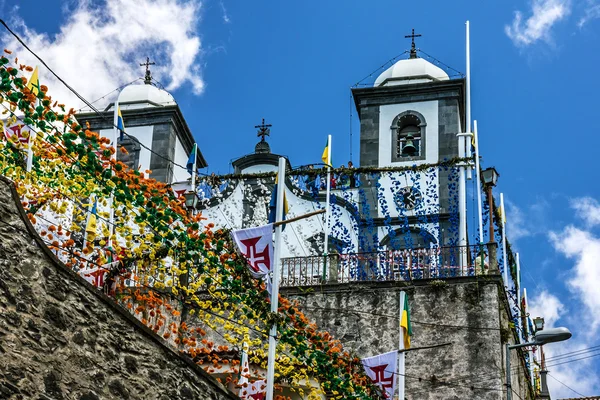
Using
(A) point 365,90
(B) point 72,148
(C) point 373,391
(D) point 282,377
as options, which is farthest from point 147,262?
(A) point 365,90

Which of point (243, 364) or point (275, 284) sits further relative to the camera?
point (243, 364)

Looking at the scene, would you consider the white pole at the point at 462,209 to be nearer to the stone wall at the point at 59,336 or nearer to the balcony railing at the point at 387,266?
the balcony railing at the point at 387,266

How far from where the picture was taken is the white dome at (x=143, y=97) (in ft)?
102

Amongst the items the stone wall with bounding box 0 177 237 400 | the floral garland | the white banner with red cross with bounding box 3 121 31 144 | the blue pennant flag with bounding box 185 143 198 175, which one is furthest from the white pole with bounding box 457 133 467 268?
the stone wall with bounding box 0 177 237 400

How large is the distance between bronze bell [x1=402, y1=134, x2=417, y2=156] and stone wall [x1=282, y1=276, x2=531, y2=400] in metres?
5.95

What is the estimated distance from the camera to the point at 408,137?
2748cm

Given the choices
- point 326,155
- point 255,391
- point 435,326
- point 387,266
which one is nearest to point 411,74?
point 326,155

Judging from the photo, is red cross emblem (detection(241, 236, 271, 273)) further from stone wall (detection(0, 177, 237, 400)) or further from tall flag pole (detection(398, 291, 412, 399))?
tall flag pole (detection(398, 291, 412, 399))

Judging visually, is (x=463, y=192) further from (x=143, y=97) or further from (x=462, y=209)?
(x=143, y=97)

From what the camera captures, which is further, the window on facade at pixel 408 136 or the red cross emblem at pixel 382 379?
the window on facade at pixel 408 136

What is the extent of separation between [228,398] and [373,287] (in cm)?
Result: 985

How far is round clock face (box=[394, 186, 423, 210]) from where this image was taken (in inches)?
967

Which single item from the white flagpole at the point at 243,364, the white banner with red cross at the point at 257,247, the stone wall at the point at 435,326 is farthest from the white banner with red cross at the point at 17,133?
the stone wall at the point at 435,326

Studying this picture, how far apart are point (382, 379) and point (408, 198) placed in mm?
8283
